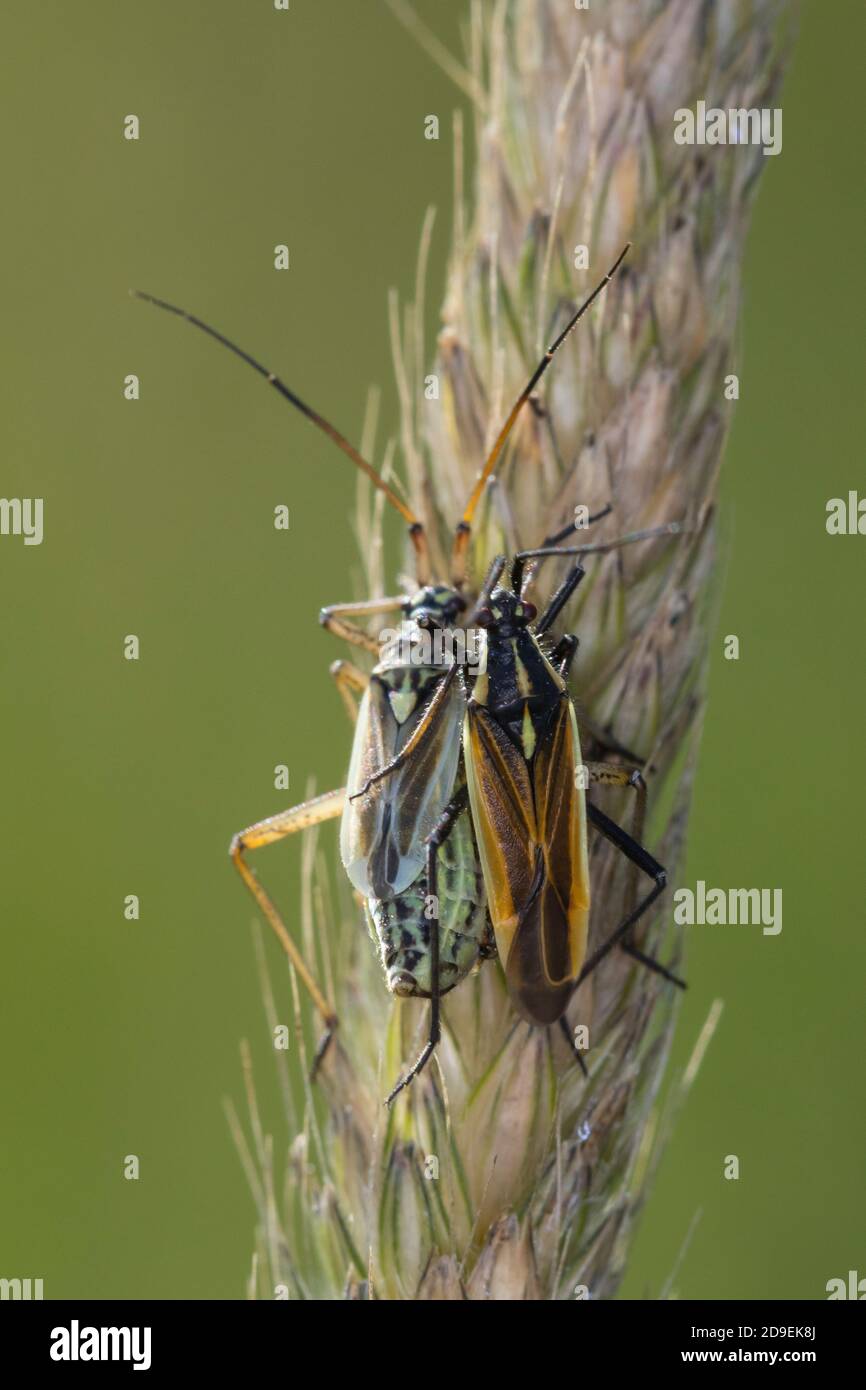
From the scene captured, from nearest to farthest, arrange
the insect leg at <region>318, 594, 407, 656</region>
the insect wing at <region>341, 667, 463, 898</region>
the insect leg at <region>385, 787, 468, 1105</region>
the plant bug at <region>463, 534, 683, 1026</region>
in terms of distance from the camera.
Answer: the insect leg at <region>385, 787, 468, 1105</region>, the plant bug at <region>463, 534, 683, 1026</region>, the insect wing at <region>341, 667, 463, 898</region>, the insect leg at <region>318, 594, 407, 656</region>

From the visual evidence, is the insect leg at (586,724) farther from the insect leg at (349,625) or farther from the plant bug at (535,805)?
the insect leg at (349,625)

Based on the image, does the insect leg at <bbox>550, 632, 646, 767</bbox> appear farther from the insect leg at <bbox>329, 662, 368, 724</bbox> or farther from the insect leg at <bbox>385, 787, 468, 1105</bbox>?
the insect leg at <bbox>329, 662, 368, 724</bbox>

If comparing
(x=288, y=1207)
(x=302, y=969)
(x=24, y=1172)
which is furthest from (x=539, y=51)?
(x=24, y=1172)

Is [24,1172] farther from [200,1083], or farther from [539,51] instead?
[539,51]

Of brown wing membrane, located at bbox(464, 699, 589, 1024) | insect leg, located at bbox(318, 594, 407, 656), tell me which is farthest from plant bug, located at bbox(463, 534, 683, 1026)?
insect leg, located at bbox(318, 594, 407, 656)

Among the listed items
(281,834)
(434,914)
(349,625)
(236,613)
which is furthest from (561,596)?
(236,613)

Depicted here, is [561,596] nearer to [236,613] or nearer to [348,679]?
[348,679]
